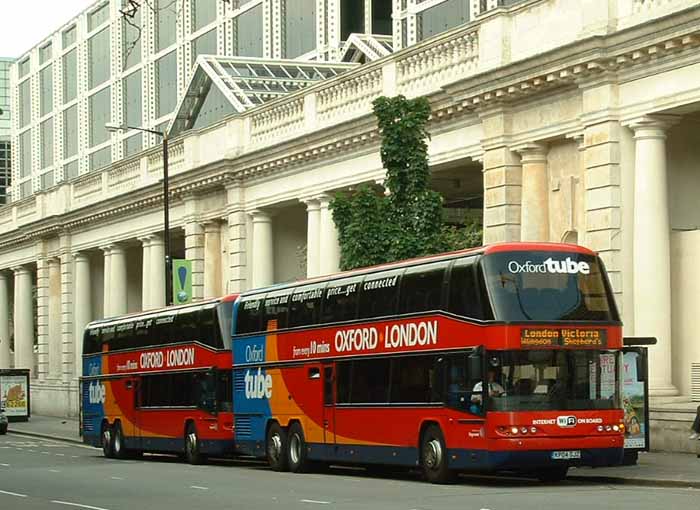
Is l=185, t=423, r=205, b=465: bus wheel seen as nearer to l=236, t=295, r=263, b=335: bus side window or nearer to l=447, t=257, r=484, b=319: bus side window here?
l=236, t=295, r=263, b=335: bus side window

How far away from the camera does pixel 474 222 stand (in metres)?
37.7

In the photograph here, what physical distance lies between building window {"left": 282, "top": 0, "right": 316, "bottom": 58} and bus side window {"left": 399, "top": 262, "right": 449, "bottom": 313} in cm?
4806

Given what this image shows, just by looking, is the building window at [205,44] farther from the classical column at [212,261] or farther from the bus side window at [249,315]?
the bus side window at [249,315]

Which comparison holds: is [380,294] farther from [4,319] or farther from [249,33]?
[4,319]

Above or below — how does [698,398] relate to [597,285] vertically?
below

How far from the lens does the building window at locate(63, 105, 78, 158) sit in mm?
103938

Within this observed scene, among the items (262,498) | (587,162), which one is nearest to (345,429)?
(262,498)

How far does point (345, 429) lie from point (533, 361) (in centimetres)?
561

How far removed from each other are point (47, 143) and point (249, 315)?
78.4 metres

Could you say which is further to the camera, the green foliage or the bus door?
the green foliage

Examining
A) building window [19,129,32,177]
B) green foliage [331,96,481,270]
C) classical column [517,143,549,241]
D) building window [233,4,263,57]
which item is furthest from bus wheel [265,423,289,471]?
building window [19,129,32,177]

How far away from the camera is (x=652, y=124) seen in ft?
108

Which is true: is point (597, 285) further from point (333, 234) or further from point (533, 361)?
point (333, 234)

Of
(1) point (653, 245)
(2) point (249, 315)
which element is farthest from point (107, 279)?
(1) point (653, 245)
